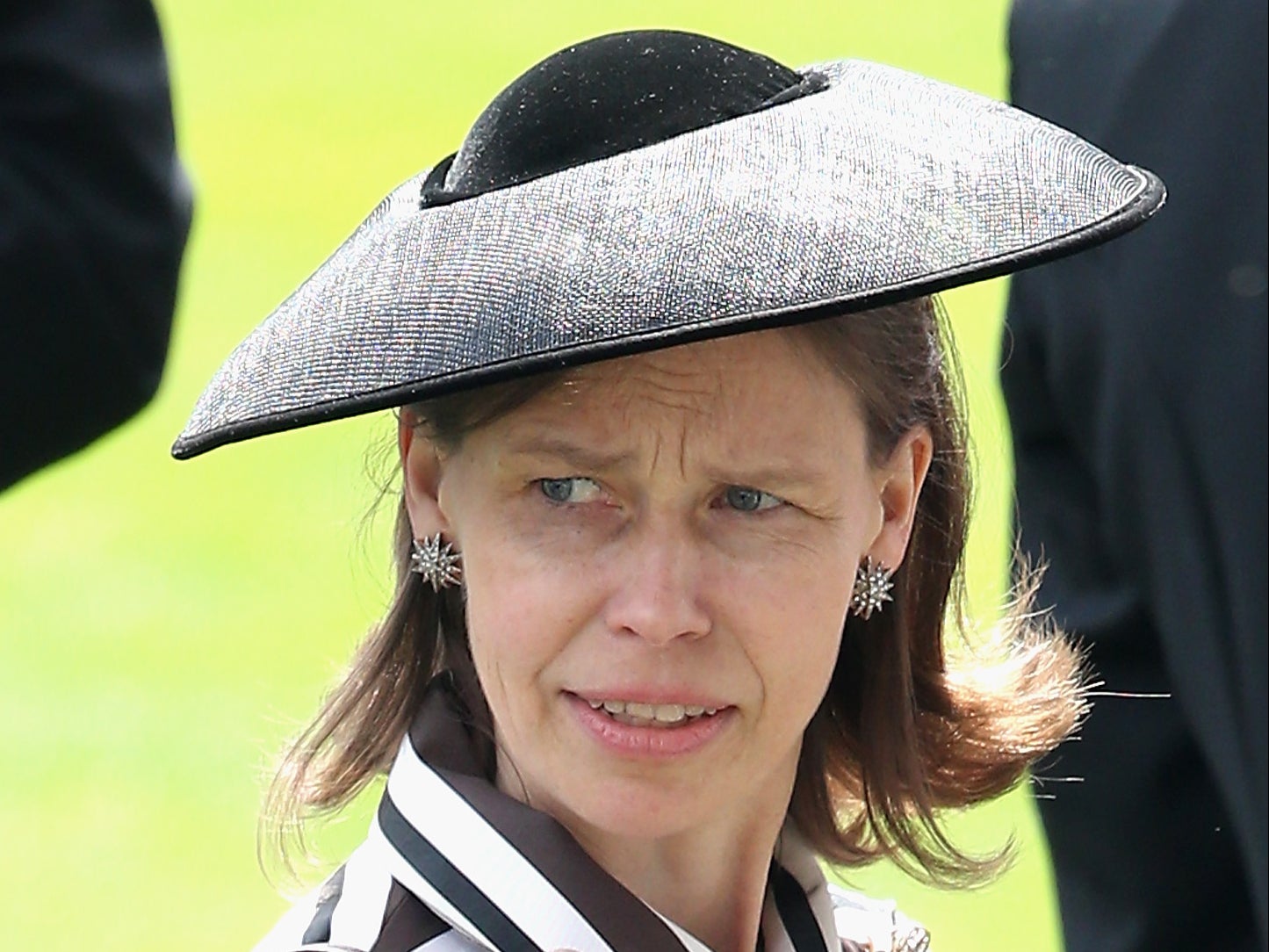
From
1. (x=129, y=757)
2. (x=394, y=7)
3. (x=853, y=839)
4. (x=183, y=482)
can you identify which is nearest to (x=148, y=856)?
(x=129, y=757)

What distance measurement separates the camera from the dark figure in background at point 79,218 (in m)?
2.58

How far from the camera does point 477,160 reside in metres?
2.39

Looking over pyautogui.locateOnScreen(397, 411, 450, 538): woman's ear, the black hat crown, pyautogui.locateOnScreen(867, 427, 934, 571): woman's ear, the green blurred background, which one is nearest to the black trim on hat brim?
the black hat crown

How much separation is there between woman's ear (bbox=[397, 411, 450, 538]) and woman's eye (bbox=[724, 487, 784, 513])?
12.4 inches

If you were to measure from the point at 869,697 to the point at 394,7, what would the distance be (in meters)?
16.6

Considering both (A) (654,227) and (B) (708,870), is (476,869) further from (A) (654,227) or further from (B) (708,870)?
(A) (654,227)

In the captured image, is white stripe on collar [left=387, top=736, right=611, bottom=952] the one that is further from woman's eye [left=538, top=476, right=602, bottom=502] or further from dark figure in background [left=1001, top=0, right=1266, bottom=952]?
dark figure in background [left=1001, top=0, right=1266, bottom=952]

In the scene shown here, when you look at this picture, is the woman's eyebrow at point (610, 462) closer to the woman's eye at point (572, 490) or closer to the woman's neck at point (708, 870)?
the woman's eye at point (572, 490)

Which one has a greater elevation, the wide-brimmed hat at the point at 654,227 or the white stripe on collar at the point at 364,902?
the wide-brimmed hat at the point at 654,227

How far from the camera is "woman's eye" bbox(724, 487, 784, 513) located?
2471 mm

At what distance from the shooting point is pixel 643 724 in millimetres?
2457

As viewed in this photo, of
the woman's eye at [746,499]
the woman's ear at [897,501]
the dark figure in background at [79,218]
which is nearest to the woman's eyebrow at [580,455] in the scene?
the woman's eye at [746,499]

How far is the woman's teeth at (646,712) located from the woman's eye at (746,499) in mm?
197

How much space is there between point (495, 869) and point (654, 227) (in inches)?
28.0
